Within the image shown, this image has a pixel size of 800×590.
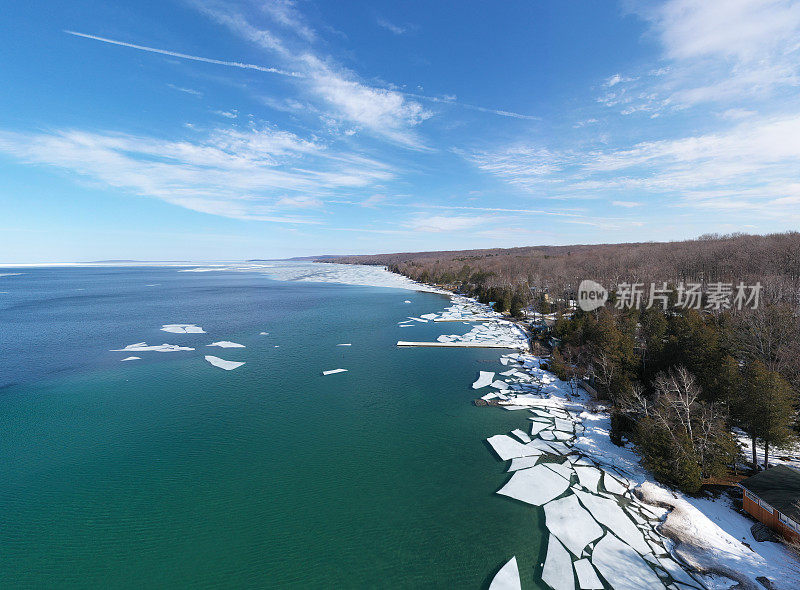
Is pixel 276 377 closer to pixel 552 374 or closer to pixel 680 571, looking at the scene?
pixel 552 374

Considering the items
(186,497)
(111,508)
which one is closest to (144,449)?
(111,508)

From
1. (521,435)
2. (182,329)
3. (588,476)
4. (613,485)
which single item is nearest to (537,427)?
(521,435)

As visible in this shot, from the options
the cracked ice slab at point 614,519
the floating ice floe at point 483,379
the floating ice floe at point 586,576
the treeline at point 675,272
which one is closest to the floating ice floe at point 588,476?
the cracked ice slab at point 614,519

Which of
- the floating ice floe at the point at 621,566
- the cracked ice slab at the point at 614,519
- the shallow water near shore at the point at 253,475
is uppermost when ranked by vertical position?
the floating ice floe at the point at 621,566

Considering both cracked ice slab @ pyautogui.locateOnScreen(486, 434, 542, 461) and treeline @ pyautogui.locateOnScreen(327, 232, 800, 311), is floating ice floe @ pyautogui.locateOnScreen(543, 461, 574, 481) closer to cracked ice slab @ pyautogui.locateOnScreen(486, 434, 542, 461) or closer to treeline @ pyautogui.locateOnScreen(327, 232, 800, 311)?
cracked ice slab @ pyautogui.locateOnScreen(486, 434, 542, 461)

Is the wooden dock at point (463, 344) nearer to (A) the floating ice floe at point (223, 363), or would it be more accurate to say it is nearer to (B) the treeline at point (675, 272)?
(B) the treeline at point (675, 272)

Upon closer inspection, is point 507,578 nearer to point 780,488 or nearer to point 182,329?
point 780,488

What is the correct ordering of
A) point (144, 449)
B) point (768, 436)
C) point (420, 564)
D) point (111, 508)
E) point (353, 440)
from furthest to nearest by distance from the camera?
point (353, 440) < point (144, 449) < point (768, 436) < point (111, 508) < point (420, 564)
